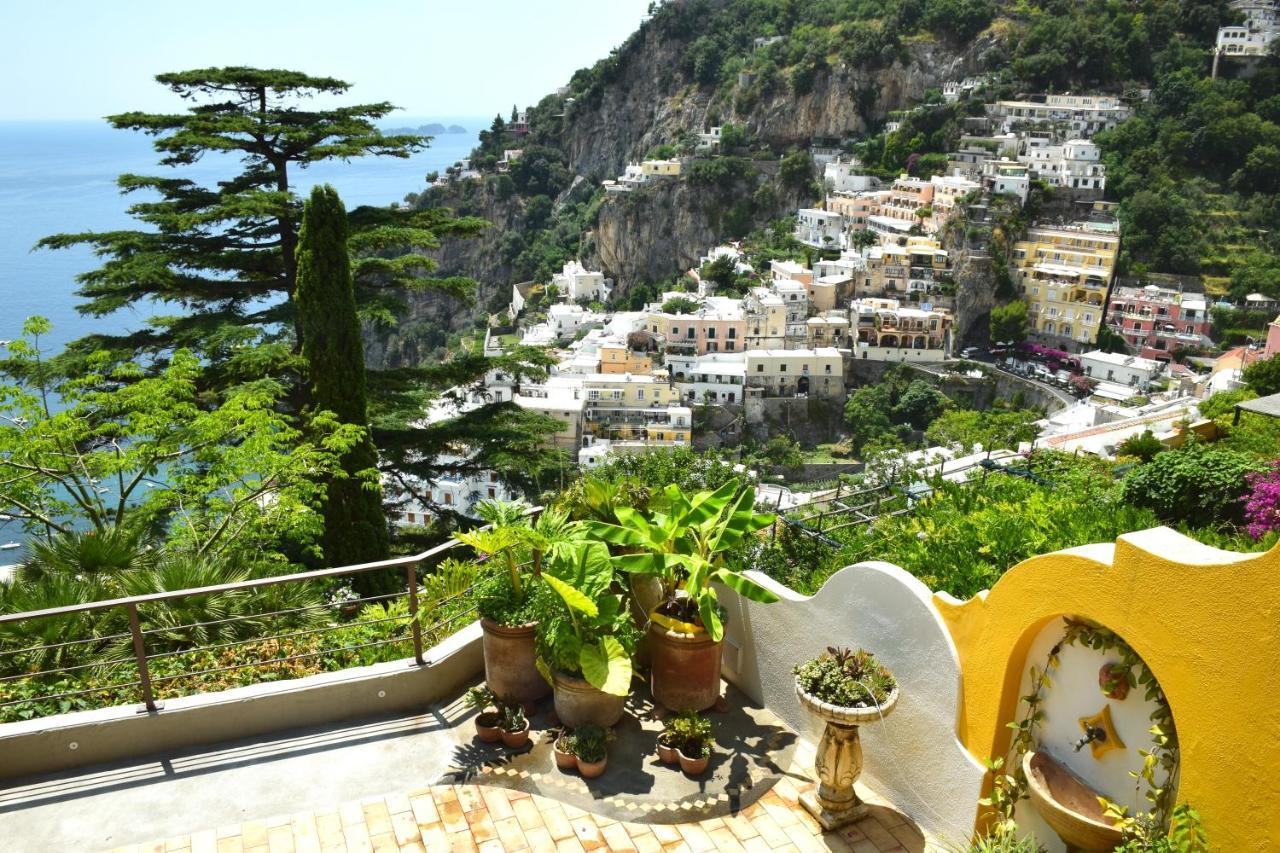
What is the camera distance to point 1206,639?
2.62m

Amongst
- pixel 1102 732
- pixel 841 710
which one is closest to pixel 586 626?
pixel 841 710

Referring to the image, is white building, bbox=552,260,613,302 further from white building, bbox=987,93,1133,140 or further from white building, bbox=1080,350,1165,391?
white building, bbox=1080,350,1165,391

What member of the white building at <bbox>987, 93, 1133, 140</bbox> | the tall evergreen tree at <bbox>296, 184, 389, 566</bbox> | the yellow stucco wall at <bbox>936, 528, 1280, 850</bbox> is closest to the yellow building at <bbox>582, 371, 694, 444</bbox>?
the tall evergreen tree at <bbox>296, 184, 389, 566</bbox>

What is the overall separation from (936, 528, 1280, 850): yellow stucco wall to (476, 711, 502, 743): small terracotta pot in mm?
2427

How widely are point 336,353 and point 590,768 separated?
230 inches

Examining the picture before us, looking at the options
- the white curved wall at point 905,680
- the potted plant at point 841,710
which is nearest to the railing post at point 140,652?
the potted plant at point 841,710

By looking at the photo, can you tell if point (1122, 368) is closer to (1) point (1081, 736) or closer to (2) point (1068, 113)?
(2) point (1068, 113)

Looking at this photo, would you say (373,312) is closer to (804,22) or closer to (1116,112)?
(1116,112)

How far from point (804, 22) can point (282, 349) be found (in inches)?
3887

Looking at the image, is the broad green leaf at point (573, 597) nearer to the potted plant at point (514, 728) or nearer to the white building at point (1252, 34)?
the potted plant at point (514, 728)

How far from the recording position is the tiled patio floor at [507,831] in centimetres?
350

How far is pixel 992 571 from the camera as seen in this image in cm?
414

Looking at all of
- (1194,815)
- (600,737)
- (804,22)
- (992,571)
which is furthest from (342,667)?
(804,22)

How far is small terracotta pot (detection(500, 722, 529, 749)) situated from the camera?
4066 millimetres
